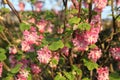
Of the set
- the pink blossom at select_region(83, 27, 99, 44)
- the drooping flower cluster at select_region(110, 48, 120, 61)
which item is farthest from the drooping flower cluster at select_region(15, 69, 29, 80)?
the drooping flower cluster at select_region(110, 48, 120, 61)

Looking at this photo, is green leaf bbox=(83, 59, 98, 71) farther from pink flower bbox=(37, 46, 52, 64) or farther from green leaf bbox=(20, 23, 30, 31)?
green leaf bbox=(20, 23, 30, 31)

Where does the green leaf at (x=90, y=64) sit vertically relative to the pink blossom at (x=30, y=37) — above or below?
→ below

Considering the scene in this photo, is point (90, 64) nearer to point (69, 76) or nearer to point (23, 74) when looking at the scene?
point (69, 76)

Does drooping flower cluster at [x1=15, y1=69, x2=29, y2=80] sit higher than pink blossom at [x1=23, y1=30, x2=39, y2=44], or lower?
lower

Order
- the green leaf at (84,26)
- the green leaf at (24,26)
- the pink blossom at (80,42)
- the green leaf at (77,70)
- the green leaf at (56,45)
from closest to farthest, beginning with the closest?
the green leaf at (84,26) < the green leaf at (56,45) < the pink blossom at (80,42) < the green leaf at (24,26) < the green leaf at (77,70)

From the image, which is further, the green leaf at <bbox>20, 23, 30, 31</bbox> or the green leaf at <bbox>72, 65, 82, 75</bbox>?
the green leaf at <bbox>72, 65, 82, 75</bbox>

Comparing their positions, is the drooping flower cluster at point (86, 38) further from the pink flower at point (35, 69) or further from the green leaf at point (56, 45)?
the pink flower at point (35, 69)

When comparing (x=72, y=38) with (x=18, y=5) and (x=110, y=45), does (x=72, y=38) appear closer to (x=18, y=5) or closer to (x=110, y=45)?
(x=110, y=45)

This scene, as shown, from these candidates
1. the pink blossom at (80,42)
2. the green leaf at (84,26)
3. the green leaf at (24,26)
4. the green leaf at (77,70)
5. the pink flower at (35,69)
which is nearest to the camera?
the green leaf at (84,26)

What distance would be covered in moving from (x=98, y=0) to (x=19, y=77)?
1345mm

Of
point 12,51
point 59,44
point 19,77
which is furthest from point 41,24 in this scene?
point 59,44

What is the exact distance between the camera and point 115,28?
476 cm

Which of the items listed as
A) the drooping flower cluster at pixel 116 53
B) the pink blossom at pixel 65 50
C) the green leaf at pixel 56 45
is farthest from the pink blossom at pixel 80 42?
the drooping flower cluster at pixel 116 53

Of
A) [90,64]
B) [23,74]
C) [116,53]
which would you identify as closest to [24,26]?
[23,74]
